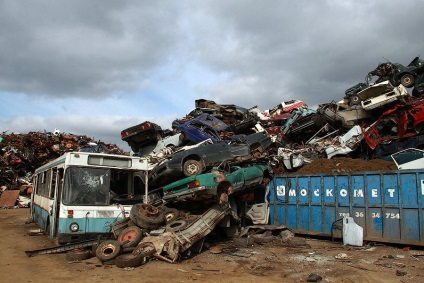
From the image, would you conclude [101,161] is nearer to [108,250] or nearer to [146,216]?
[146,216]

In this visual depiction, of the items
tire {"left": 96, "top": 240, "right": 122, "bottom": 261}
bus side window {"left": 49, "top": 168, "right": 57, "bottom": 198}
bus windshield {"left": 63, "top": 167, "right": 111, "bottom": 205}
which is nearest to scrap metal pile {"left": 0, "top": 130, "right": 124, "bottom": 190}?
bus side window {"left": 49, "top": 168, "right": 57, "bottom": 198}

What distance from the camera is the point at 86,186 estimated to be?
8328 mm

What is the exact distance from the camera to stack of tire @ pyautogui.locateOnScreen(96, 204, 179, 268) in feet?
23.2

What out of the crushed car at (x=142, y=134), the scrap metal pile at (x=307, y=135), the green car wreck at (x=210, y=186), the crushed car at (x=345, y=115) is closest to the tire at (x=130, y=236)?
the green car wreck at (x=210, y=186)

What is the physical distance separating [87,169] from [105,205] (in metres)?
0.94

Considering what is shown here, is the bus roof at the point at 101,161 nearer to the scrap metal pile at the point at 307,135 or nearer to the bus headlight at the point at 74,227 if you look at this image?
the scrap metal pile at the point at 307,135

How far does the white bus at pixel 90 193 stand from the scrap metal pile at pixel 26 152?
48.8 feet

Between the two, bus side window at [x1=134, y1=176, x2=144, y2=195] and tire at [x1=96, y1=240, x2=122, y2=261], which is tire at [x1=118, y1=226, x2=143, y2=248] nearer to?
tire at [x1=96, y1=240, x2=122, y2=261]

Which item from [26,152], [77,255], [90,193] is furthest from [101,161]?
[26,152]

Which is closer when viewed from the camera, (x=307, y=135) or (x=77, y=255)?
(x=77, y=255)

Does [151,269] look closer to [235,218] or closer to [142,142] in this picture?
[235,218]

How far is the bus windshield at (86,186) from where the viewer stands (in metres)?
8.14

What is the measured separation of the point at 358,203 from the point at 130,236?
6.10m

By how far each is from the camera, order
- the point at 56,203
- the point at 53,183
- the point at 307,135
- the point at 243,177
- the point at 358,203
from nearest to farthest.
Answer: the point at 56,203, the point at 53,183, the point at 358,203, the point at 243,177, the point at 307,135
